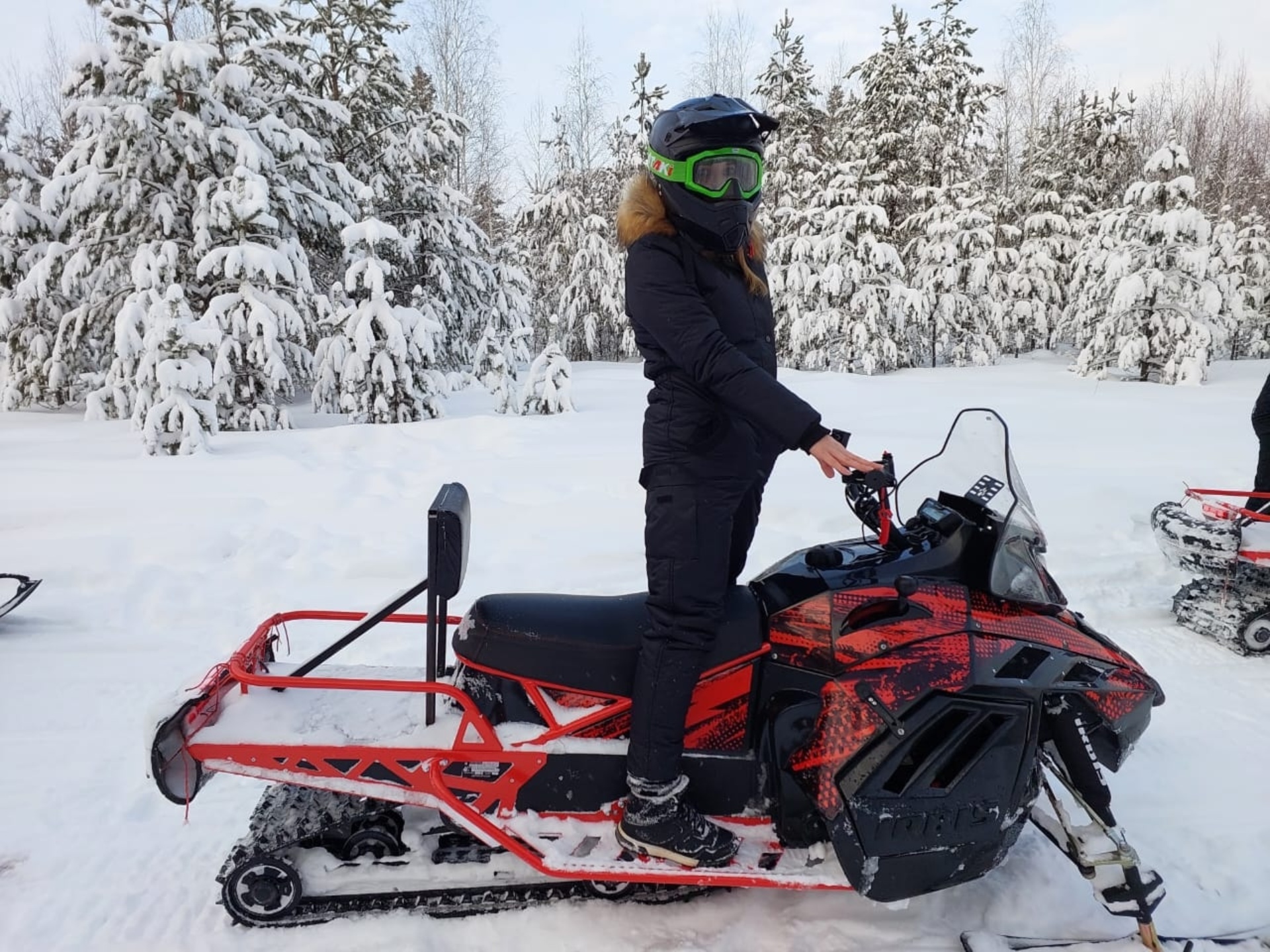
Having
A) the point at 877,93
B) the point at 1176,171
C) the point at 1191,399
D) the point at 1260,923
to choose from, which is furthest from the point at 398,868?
the point at 877,93

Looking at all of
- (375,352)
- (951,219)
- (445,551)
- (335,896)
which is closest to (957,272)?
(951,219)

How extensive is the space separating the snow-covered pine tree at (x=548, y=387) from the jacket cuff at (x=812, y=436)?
9016mm

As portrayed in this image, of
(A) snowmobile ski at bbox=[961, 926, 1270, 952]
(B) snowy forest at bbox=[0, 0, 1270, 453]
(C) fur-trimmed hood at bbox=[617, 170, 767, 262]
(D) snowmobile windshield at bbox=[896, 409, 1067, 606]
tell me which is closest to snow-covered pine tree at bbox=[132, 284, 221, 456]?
(B) snowy forest at bbox=[0, 0, 1270, 453]

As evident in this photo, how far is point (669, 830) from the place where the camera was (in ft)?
6.77

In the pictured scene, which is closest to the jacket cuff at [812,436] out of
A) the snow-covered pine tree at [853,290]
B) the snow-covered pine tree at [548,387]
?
the snow-covered pine tree at [548,387]

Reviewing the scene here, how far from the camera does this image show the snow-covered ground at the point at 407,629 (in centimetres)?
217

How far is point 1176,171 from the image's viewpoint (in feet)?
52.3

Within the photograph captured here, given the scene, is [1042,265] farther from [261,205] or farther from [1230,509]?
[1230,509]

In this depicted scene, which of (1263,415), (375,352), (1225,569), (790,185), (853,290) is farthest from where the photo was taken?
(790,185)

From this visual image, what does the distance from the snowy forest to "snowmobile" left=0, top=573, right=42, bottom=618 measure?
3761mm

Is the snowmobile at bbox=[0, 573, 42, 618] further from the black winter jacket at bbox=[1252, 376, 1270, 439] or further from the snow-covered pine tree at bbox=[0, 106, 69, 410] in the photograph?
the snow-covered pine tree at bbox=[0, 106, 69, 410]

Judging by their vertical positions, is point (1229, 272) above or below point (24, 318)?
above

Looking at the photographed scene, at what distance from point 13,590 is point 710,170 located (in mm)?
4351

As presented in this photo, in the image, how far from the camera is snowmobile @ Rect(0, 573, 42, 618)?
12.8ft
